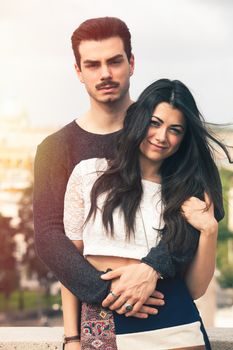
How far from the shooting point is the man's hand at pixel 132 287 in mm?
3709

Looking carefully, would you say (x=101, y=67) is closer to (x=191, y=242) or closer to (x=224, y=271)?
(x=191, y=242)

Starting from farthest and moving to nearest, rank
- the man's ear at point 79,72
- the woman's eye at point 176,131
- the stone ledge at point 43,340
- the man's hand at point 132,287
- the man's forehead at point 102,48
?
the stone ledge at point 43,340 → the man's ear at point 79,72 → the man's forehead at point 102,48 → the woman's eye at point 176,131 → the man's hand at point 132,287

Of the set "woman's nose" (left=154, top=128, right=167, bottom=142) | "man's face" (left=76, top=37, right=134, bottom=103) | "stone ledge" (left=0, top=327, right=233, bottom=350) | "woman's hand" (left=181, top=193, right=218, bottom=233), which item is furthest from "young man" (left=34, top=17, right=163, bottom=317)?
"stone ledge" (left=0, top=327, right=233, bottom=350)

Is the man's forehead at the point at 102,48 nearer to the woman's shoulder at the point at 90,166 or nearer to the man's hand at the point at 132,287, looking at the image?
the woman's shoulder at the point at 90,166

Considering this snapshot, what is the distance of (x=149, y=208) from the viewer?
3.81 metres

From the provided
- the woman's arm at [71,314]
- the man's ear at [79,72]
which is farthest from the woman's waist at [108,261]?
the man's ear at [79,72]

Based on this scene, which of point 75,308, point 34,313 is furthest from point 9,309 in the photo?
point 75,308

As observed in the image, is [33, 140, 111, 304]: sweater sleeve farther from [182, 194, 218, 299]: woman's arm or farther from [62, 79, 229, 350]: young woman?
[182, 194, 218, 299]: woman's arm

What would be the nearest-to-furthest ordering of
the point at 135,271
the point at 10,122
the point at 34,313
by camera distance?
the point at 135,271
the point at 34,313
the point at 10,122

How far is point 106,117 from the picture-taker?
4.01m

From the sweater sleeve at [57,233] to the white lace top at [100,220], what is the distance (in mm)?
51

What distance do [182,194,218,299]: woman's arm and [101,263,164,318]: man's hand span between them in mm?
190

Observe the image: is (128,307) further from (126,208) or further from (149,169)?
(149,169)

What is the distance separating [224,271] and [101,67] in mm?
71160
